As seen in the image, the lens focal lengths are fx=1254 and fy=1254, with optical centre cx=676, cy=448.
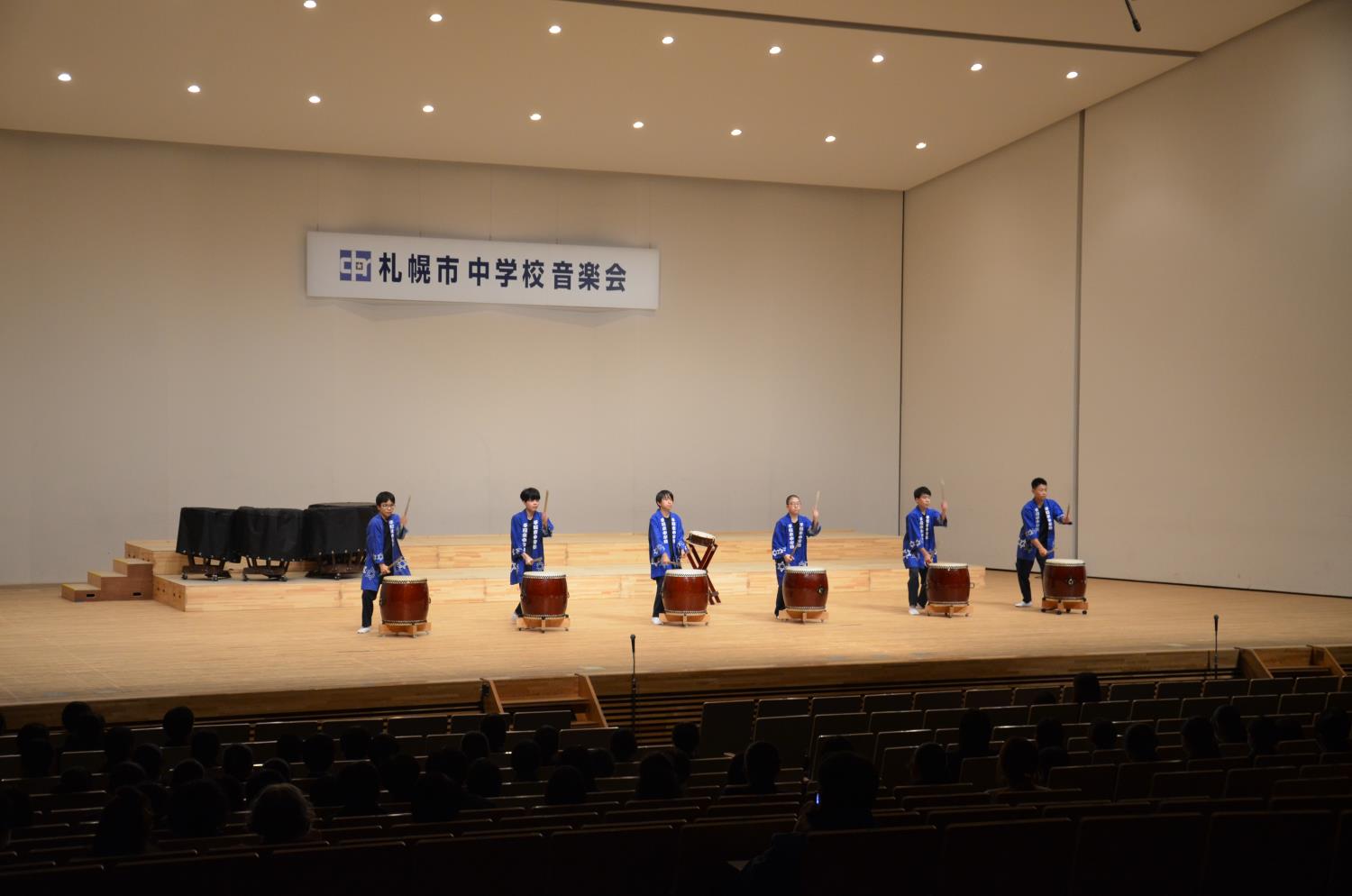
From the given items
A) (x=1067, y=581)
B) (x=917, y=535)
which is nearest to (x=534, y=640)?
(x=917, y=535)

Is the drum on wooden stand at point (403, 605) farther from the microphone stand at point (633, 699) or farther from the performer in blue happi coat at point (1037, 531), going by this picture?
the performer in blue happi coat at point (1037, 531)

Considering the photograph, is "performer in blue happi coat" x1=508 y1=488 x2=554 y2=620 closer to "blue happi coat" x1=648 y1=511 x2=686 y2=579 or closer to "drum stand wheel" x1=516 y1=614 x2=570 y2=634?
"drum stand wheel" x1=516 y1=614 x2=570 y2=634

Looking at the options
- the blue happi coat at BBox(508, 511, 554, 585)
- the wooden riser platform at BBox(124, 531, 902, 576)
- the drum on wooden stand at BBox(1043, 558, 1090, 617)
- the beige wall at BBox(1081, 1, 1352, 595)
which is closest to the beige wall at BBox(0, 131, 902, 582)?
the wooden riser platform at BBox(124, 531, 902, 576)

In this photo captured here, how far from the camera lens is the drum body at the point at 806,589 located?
10211 mm

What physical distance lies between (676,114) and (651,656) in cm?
708

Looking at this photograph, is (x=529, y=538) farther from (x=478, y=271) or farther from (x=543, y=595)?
(x=478, y=271)

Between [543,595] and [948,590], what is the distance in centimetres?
354

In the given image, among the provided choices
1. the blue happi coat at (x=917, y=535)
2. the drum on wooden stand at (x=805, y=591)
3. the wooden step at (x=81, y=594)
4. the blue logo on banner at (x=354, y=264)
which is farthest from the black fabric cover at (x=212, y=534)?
the blue happi coat at (x=917, y=535)

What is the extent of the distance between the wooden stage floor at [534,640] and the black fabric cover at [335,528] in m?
0.62

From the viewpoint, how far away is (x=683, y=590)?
32.7 ft

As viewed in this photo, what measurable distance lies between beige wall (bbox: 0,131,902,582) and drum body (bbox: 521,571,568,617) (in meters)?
5.69

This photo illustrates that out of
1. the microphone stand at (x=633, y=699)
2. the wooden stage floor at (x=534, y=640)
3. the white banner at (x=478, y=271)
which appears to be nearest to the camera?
the microphone stand at (x=633, y=699)

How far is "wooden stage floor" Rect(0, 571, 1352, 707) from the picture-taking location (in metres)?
7.65

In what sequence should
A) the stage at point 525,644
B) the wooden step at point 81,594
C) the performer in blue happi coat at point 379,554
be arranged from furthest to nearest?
1. the wooden step at point 81,594
2. the performer in blue happi coat at point 379,554
3. the stage at point 525,644
